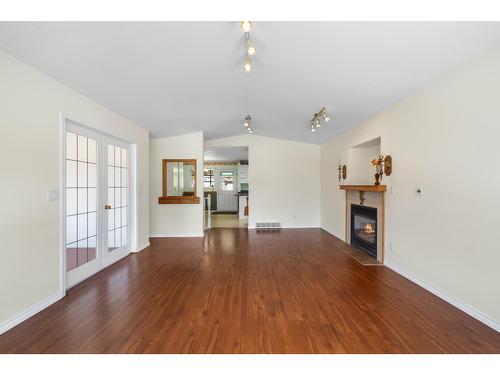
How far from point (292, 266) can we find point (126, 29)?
11.2 ft

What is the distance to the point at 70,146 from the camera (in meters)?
2.69

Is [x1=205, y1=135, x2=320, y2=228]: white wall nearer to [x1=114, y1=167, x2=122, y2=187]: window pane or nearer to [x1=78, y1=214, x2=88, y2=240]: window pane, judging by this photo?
[x1=114, y1=167, x2=122, y2=187]: window pane

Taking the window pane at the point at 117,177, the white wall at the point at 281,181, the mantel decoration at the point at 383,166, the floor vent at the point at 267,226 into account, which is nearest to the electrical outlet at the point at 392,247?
the mantel decoration at the point at 383,166

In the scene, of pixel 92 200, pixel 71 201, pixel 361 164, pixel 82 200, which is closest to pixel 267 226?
pixel 361 164

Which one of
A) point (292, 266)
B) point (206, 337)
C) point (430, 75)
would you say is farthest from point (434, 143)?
point (206, 337)

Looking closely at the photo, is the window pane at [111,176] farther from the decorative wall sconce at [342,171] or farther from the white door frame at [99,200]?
the decorative wall sconce at [342,171]

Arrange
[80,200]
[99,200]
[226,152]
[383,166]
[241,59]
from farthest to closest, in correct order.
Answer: [226,152] < [383,166] < [99,200] < [80,200] < [241,59]

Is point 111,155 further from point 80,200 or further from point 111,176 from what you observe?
point 80,200

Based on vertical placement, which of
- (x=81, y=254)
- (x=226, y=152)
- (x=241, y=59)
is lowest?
(x=81, y=254)

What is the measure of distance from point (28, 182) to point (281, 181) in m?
5.30

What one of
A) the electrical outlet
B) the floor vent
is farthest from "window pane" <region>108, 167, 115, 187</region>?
the electrical outlet

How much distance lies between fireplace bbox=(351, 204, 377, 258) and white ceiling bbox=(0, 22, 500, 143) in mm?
1778

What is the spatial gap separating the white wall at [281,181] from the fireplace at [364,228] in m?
1.92

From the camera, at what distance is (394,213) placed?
3.20 meters
